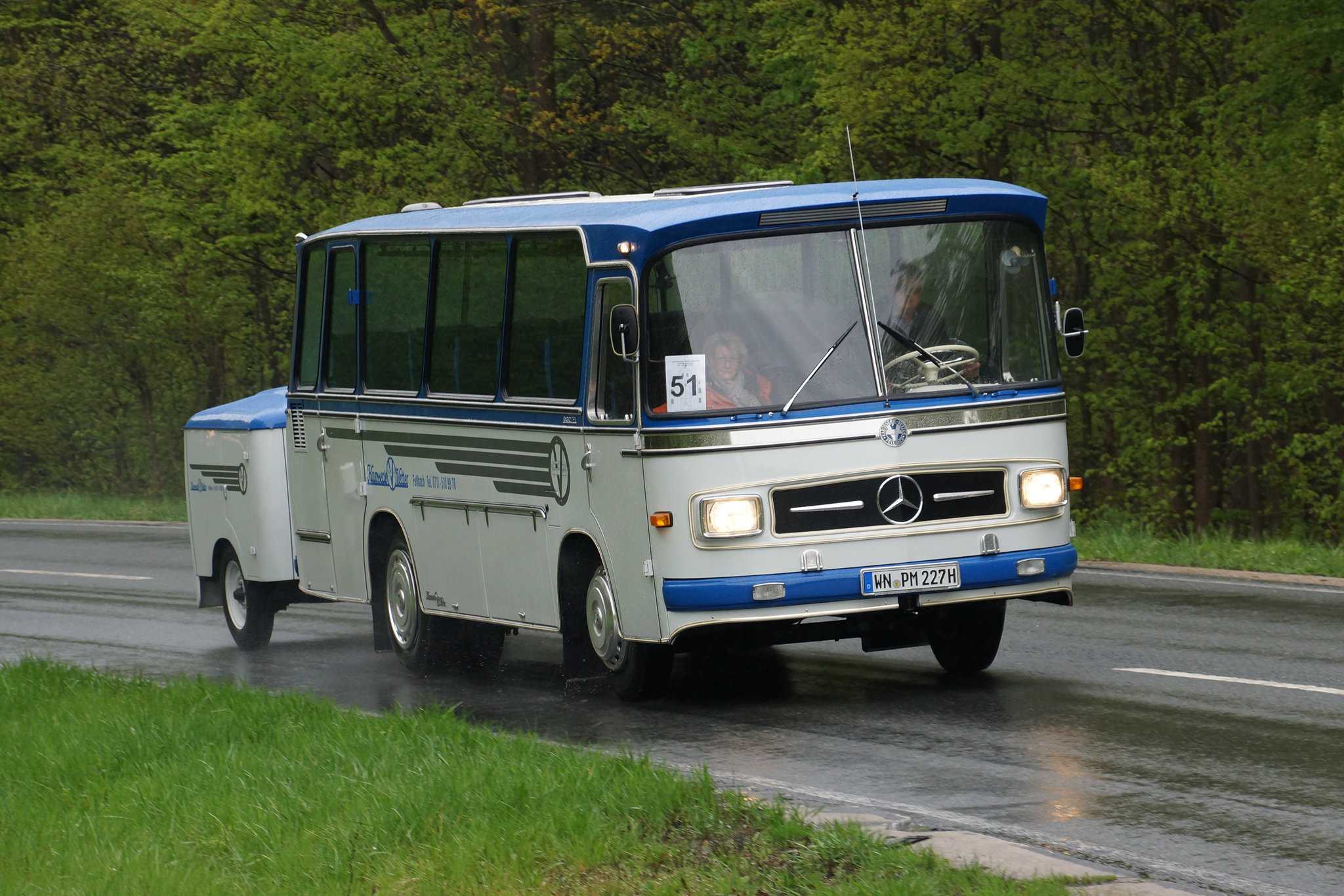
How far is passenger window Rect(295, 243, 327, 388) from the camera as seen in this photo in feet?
47.2

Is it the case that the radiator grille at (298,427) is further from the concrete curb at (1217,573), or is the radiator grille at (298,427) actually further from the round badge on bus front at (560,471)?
the concrete curb at (1217,573)

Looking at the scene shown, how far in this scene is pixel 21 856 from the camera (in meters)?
7.54

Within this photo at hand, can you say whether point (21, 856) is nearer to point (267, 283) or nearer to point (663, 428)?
point (663, 428)

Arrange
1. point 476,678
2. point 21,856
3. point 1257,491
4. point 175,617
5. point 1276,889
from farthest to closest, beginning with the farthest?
point 1257,491 → point 175,617 → point 476,678 → point 21,856 → point 1276,889

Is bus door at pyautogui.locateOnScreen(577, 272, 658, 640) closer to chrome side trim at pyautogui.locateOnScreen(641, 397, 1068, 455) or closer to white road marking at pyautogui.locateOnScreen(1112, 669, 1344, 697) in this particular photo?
chrome side trim at pyautogui.locateOnScreen(641, 397, 1068, 455)

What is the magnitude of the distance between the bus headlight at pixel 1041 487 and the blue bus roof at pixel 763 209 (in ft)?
4.58

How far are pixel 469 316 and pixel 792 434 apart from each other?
2.99m

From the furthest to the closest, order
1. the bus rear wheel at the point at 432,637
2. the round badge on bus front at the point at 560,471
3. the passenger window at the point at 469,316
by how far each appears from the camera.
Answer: the bus rear wheel at the point at 432,637, the passenger window at the point at 469,316, the round badge on bus front at the point at 560,471

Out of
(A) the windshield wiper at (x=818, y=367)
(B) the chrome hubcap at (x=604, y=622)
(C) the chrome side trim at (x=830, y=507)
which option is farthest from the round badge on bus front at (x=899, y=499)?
(B) the chrome hubcap at (x=604, y=622)

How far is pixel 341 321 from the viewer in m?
14.0

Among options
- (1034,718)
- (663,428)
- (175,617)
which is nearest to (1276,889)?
(1034,718)

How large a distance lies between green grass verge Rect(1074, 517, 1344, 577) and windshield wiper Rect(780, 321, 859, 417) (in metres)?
7.07

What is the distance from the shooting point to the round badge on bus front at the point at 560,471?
440 inches

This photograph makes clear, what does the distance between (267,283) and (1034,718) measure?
3132 cm
